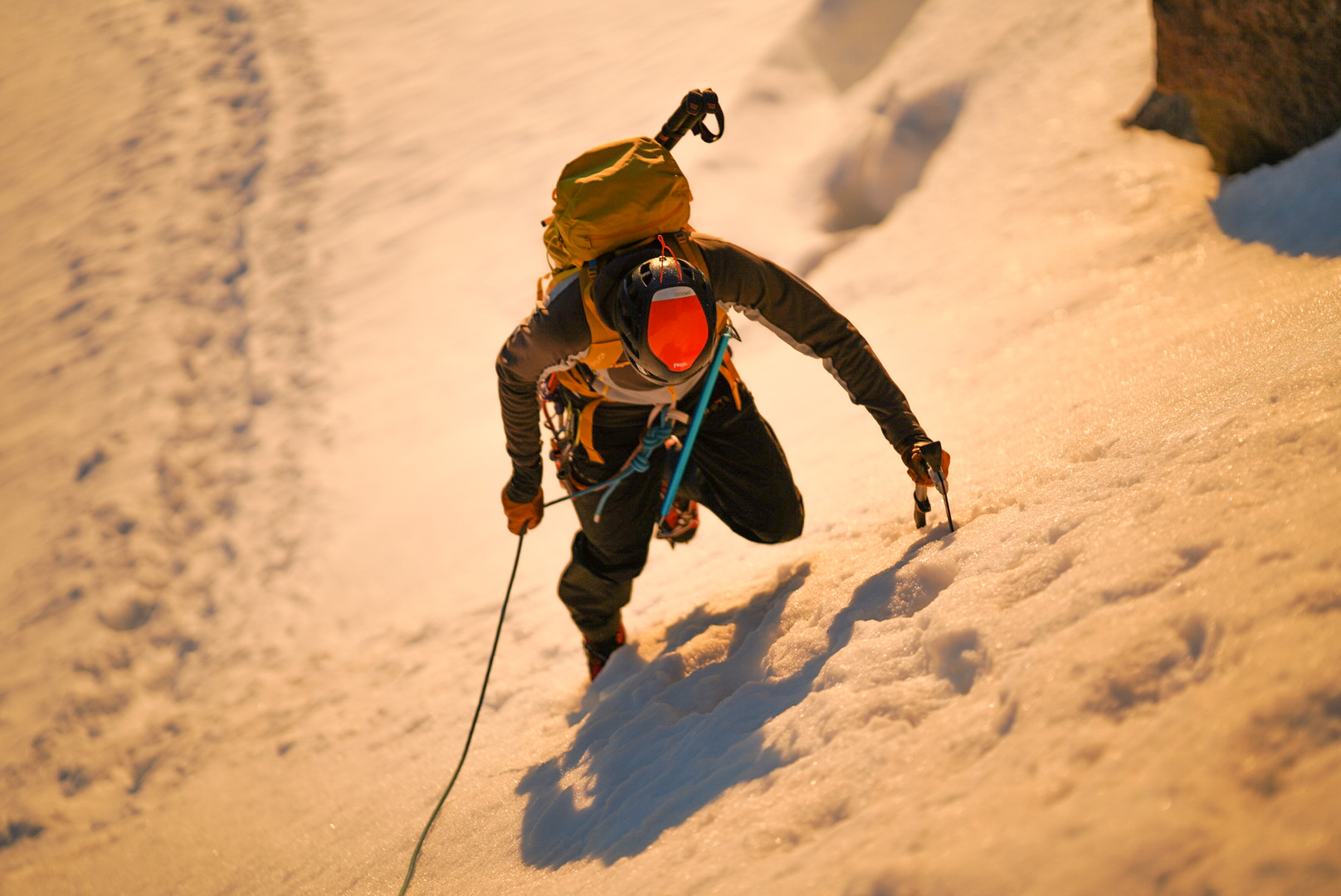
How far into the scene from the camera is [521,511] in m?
2.86

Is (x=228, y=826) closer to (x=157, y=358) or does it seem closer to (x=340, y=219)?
(x=157, y=358)

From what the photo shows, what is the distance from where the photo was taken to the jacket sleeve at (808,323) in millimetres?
2326

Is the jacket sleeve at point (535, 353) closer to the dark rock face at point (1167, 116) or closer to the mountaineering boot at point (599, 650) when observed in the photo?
the mountaineering boot at point (599, 650)

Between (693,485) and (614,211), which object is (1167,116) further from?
(614,211)

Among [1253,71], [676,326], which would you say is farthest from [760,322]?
[1253,71]

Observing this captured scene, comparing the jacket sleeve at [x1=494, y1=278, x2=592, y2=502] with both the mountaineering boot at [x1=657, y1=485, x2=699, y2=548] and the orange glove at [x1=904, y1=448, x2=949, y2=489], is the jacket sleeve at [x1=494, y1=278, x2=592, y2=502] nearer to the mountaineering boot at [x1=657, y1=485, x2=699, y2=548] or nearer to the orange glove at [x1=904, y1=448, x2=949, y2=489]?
the mountaineering boot at [x1=657, y1=485, x2=699, y2=548]

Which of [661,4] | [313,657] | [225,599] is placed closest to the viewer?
[313,657]

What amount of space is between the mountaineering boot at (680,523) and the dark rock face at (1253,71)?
10.9ft

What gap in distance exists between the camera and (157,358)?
767cm

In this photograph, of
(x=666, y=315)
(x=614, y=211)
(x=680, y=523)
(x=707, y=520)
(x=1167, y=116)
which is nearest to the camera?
(x=666, y=315)

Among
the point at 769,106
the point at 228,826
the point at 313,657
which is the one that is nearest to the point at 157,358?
the point at 313,657

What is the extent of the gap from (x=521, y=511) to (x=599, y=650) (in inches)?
28.2

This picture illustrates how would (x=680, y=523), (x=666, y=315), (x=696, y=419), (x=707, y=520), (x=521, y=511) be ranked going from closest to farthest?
(x=666, y=315)
(x=696, y=419)
(x=521, y=511)
(x=680, y=523)
(x=707, y=520)

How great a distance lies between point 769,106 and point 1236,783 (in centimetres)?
714
